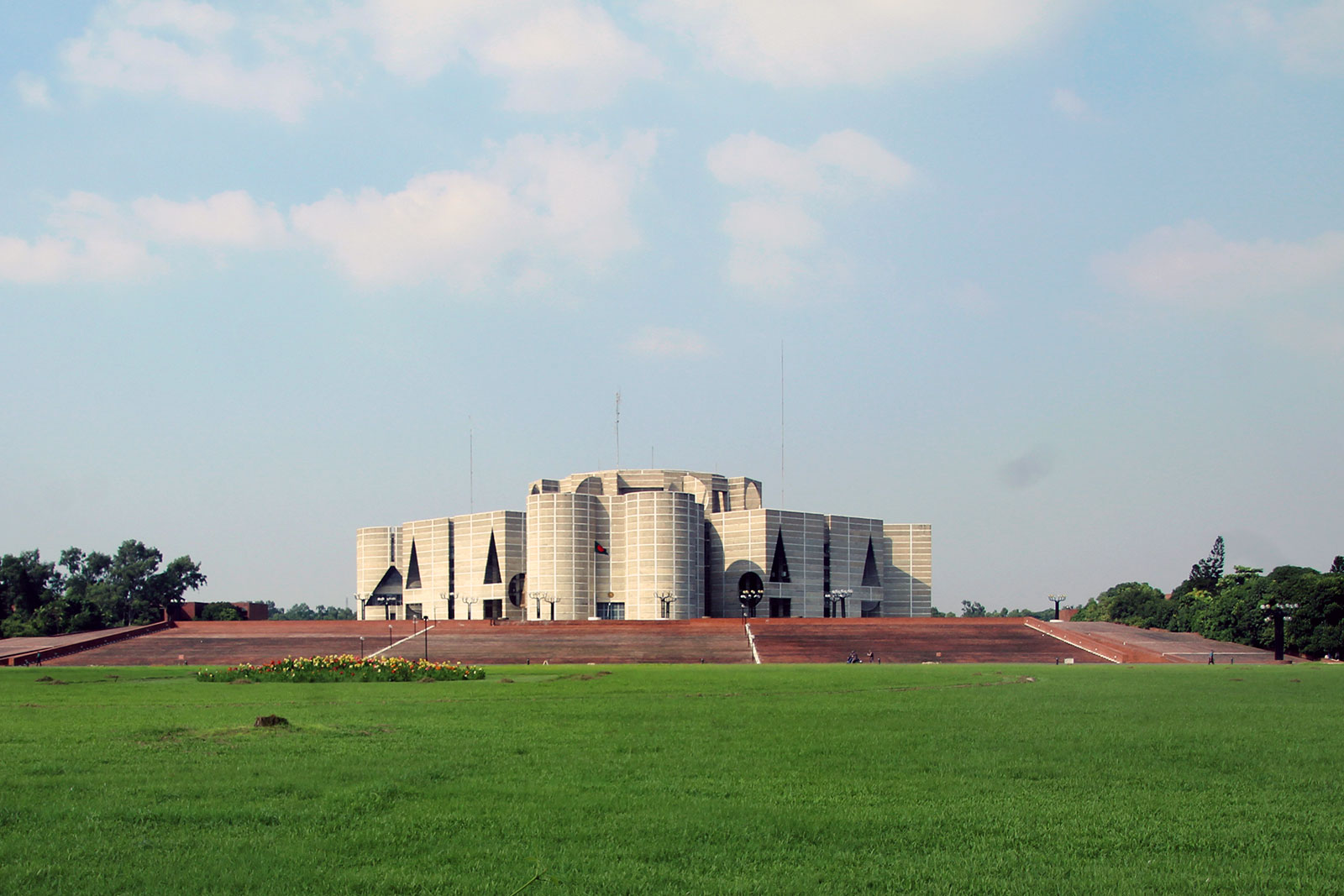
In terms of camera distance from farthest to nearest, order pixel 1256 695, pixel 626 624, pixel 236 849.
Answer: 1. pixel 626 624
2. pixel 1256 695
3. pixel 236 849

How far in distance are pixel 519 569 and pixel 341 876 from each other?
8230 centimetres

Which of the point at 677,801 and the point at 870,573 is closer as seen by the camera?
the point at 677,801

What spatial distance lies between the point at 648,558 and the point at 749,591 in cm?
922

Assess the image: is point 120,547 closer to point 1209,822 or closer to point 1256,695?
point 1256,695

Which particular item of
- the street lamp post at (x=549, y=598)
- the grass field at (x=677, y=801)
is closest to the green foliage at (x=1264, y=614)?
the grass field at (x=677, y=801)

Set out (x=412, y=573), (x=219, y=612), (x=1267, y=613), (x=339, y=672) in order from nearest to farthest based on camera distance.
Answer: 1. (x=339, y=672)
2. (x=1267, y=613)
3. (x=219, y=612)
4. (x=412, y=573)

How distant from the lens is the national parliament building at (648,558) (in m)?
83.2

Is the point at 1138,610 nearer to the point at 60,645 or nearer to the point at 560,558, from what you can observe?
the point at 560,558

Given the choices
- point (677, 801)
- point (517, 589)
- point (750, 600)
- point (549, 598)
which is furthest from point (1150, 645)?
point (677, 801)

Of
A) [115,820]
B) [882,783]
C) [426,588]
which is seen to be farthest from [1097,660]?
[426,588]

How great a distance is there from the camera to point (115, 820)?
890 cm

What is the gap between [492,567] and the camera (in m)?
89.9

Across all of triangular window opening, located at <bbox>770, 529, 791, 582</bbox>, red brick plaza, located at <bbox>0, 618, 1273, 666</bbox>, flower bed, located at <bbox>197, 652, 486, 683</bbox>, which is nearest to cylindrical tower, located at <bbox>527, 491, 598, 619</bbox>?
triangular window opening, located at <bbox>770, 529, 791, 582</bbox>

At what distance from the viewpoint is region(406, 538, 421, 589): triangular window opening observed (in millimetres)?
97688
